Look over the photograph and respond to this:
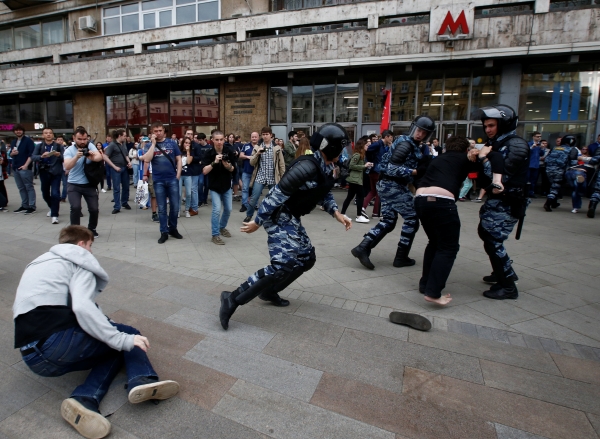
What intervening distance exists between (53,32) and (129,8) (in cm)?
554

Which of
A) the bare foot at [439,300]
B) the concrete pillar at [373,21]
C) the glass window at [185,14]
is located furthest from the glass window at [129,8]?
the bare foot at [439,300]

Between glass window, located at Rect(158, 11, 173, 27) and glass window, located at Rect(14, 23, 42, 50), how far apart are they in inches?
337

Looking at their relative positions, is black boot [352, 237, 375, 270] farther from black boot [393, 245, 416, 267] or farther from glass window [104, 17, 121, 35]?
glass window [104, 17, 121, 35]

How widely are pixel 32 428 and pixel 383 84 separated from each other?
15.8m

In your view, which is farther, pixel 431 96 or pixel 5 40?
pixel 5 40

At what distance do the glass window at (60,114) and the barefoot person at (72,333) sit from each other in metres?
22.5

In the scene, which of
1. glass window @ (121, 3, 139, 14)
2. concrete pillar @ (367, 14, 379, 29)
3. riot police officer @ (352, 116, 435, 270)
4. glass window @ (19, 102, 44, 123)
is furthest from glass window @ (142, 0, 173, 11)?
riot police officer @ (352, 116, 435, 270)

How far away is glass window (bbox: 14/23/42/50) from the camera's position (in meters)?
22.6

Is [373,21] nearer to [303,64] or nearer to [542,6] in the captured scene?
[303,64]

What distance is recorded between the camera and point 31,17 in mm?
22391

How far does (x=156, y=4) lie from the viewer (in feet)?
62.7

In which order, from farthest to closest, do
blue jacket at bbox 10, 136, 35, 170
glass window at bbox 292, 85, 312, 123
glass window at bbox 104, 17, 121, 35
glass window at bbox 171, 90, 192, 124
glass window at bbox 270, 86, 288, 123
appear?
glass window at bbox 104, 17, 121, 35 → glass window at bbox 171, 90, 192, 124 → glass window at bbox 270, 86, 288, 123 → glass window at bbox 292, 85, 312, 123 → blue jacket at bbox 10, 136, 35, 170

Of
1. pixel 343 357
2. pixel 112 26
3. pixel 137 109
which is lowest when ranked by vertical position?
pixel 343 357

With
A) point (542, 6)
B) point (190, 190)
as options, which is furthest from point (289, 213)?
point (542, 6)
